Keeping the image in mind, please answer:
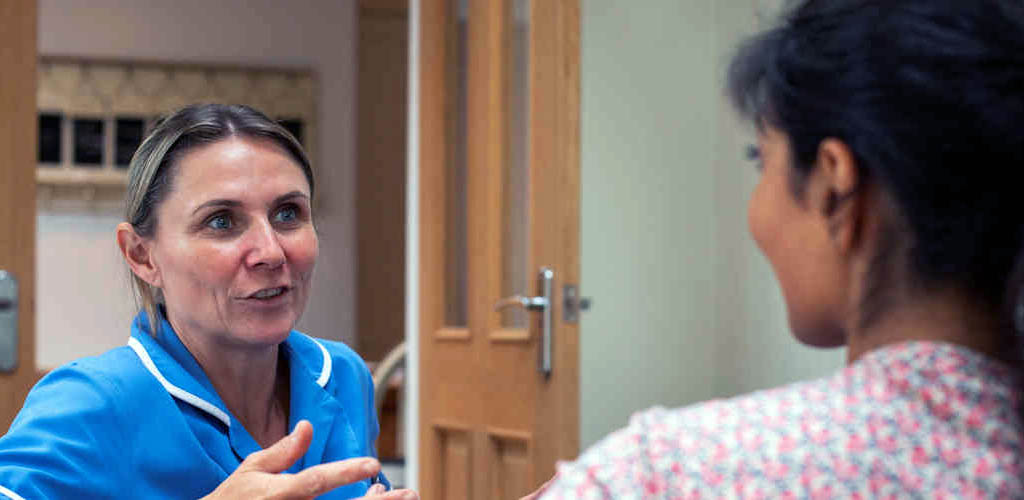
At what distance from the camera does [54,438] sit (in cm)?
108

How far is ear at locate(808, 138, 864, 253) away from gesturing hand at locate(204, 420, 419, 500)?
47cm

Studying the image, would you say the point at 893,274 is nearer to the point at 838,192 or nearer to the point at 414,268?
the point at 838,192

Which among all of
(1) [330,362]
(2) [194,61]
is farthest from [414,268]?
(2) [194,61]

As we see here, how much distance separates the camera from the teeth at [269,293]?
1.32 m

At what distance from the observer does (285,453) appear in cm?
100

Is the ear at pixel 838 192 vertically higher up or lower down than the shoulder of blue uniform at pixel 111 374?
higher up

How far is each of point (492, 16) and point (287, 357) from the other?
1.57m

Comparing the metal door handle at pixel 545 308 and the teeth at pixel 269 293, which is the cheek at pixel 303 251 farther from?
the metal door handle at pixel 545 308

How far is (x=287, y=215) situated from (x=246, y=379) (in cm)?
20

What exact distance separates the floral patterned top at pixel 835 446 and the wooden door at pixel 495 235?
1.91 m

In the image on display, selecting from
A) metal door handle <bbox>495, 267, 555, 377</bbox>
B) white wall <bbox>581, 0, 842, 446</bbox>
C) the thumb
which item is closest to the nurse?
the thumb

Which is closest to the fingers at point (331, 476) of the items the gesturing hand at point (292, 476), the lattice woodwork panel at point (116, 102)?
the gesturing hand at point (292, 476)

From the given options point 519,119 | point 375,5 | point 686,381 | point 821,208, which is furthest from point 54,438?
point 375,5

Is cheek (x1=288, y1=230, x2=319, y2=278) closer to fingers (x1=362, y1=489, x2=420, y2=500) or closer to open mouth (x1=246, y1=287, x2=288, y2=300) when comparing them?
open mouth (x1=246, y1=287, x2=288, y2=300)
